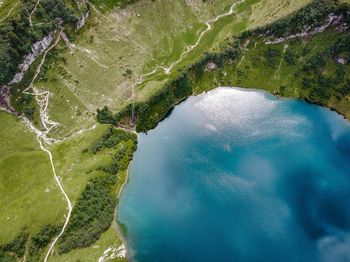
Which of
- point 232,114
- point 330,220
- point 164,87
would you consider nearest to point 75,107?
point 164,87

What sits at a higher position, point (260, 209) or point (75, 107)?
point (75, 107)

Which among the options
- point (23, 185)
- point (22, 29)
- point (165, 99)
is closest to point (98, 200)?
point (23, 185)

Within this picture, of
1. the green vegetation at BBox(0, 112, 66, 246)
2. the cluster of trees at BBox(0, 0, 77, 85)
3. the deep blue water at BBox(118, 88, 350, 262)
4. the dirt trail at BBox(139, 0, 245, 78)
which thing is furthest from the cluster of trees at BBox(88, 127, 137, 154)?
the cluster of trees at BBox(0, 0, 77, 85)

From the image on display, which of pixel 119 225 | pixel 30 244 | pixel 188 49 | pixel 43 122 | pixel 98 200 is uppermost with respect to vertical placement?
pixel 43 122

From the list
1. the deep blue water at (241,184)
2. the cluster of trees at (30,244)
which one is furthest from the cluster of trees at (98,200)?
the deep blue water at (241,184)

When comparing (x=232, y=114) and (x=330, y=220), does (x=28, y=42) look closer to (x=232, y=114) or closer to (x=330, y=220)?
(x=232, y=114)

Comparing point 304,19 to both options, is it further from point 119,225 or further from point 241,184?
point 119,225
